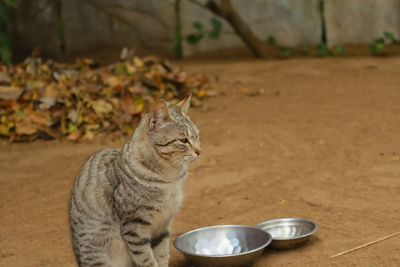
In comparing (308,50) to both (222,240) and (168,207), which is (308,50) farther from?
(168,207)

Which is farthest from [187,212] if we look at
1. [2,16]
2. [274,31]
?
[274,31]

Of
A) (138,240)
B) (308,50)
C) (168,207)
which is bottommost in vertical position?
(138,240)

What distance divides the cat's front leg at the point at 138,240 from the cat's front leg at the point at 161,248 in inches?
7.6

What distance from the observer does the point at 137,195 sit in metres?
2.94

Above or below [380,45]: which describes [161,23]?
above

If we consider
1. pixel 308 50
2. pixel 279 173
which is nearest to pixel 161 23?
pixel 308 50

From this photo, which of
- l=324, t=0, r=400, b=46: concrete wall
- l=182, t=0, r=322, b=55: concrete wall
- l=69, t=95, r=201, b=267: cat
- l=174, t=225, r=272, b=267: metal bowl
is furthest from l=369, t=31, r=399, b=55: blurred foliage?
l=69, t=95, r=201, b=267: cat

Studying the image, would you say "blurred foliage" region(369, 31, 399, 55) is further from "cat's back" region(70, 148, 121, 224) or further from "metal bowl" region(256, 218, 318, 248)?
"cat's back" region(70, 148, 121, 224)

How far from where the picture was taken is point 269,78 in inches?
306

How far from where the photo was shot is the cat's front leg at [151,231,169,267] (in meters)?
3.17

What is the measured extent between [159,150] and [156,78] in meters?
3.94

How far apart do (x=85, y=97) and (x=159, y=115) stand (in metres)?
3.51

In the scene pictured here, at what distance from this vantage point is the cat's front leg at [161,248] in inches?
125

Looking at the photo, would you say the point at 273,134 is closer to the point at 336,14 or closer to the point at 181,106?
the point at 181,106
